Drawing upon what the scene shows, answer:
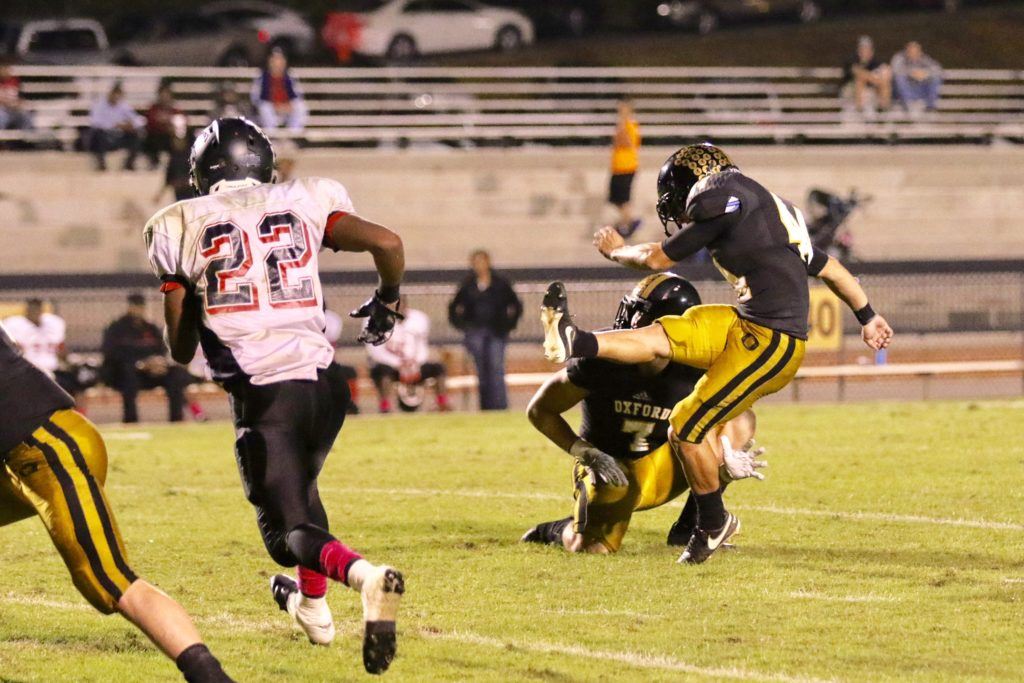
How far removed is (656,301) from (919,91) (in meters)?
21.0

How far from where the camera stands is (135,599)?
5.13m

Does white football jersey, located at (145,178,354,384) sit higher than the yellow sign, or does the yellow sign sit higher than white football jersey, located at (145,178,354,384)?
white football jersey, located at (145,178,354,384)

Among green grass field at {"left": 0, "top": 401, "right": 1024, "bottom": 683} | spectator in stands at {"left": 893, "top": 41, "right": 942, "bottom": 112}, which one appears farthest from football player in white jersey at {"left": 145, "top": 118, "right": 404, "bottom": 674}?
spectator in stands at {"left": 893, "top": 41, "right": 942, "bottom": 112}

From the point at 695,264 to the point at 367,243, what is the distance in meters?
12.5

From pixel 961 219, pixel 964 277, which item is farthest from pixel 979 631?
pixel 961 219

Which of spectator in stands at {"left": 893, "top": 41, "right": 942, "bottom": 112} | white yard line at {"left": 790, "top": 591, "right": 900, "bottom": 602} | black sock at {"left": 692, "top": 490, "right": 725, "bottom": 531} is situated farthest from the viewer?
spectator in stands at {"left": 893, "top": 41, "right": 942, "bottom": 112}

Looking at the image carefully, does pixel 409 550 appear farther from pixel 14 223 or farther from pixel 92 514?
pixel 14 223

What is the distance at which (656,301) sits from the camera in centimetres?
788

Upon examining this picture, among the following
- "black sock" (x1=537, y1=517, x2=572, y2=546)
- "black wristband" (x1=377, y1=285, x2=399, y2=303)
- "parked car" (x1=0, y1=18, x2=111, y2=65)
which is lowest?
"black sock" (x1=537, y1=517, x2=572, y2=546)

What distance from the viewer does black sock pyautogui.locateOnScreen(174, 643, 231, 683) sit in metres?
4.98

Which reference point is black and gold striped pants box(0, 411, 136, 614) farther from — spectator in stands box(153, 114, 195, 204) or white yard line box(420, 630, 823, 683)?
spectator in stands box(153, 114, 195, 204)

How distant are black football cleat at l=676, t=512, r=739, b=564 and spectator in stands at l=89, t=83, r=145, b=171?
1693cm

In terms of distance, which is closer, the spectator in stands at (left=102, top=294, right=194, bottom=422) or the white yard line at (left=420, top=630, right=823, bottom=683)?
the white yard line at (left=420, top=630, right=823, bottom=683)

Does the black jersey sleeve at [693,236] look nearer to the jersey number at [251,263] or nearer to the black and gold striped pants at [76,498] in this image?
the jersey number at [251,263]
